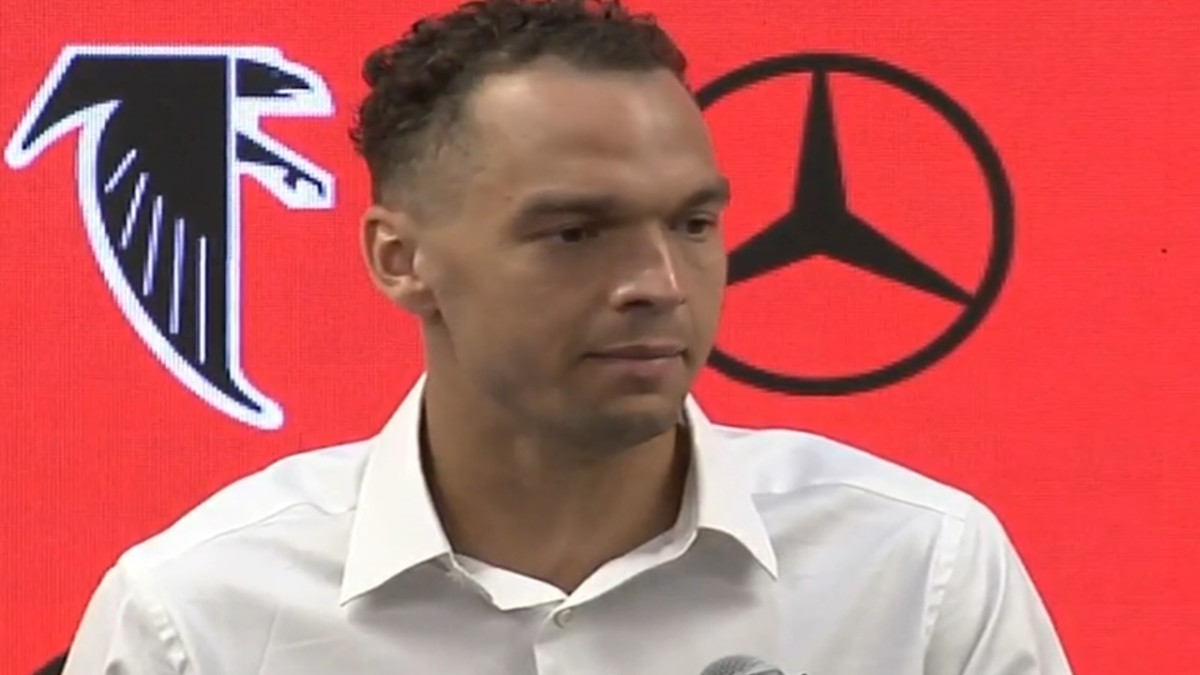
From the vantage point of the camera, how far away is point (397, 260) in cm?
102

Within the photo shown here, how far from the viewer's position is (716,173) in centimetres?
95

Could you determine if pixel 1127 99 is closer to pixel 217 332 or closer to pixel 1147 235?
pixel 1147 235

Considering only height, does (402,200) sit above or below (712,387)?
above

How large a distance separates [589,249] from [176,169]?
0.55 metres

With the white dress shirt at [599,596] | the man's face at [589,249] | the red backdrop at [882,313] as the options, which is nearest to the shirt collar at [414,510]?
the white dress shirt at [599,596]

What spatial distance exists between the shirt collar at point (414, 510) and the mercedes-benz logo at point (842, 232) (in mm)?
311

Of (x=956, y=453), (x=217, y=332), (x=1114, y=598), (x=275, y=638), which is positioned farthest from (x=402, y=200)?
(x=1114, y=598)

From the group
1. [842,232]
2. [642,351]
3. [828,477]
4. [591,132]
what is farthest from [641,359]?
[842,232]

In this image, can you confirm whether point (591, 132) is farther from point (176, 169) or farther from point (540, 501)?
point (176, 169)

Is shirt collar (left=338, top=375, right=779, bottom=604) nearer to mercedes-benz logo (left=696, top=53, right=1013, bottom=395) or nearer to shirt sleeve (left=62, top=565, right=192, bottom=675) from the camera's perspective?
shirt sleeve (left=62, top=565, right=192, bottom=675)

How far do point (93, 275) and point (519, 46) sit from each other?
527 mm

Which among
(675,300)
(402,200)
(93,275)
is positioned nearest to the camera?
(675,300)

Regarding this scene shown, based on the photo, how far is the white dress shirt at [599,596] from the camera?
101 cm

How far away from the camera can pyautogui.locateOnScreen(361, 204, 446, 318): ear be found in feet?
3.29
